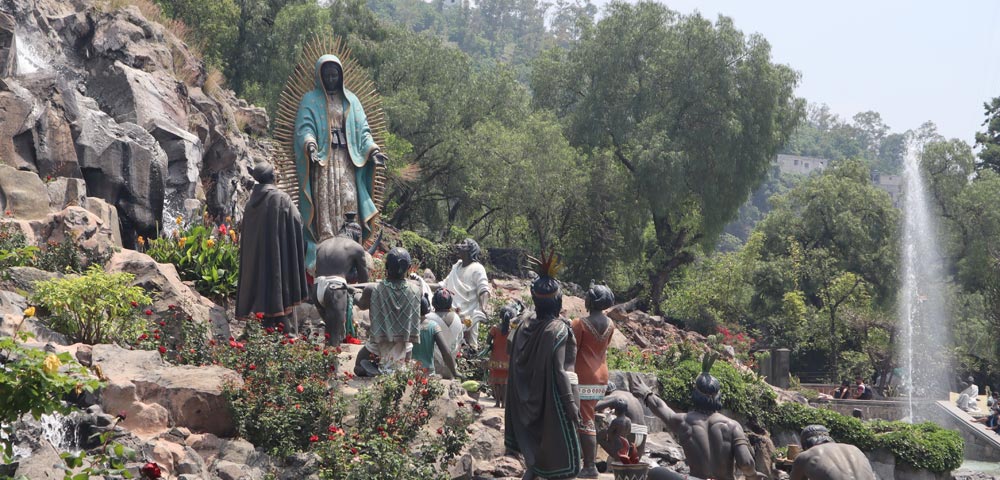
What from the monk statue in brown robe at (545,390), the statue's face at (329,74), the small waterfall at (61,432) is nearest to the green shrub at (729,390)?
the statue's face at (329,74)

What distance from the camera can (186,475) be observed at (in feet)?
30.4

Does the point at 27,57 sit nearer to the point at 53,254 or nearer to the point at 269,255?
the point at 53,254

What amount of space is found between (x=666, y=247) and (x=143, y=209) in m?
23.6

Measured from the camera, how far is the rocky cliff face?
15852 mm

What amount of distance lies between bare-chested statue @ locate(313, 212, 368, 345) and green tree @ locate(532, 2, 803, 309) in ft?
73.4

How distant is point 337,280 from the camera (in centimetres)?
1308

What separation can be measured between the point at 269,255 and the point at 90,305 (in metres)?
2.25

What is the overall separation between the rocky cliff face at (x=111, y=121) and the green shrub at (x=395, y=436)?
626 cm

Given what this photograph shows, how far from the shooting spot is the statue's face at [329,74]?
17578mm

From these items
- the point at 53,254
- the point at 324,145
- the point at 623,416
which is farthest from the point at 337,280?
the point at 324,145

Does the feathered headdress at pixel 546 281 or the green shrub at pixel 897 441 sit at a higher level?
the feathered headdress at pixel 546 281

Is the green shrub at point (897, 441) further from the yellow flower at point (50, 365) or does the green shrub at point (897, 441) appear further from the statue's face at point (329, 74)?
the yellow flower at point (50, 365)

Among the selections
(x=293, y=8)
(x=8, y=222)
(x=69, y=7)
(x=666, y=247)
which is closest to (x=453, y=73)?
(x=293, y=8)

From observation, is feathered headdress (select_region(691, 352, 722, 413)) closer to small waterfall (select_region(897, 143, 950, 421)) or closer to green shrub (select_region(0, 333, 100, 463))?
green shrub (select_region(0, 333, 100, 463))
